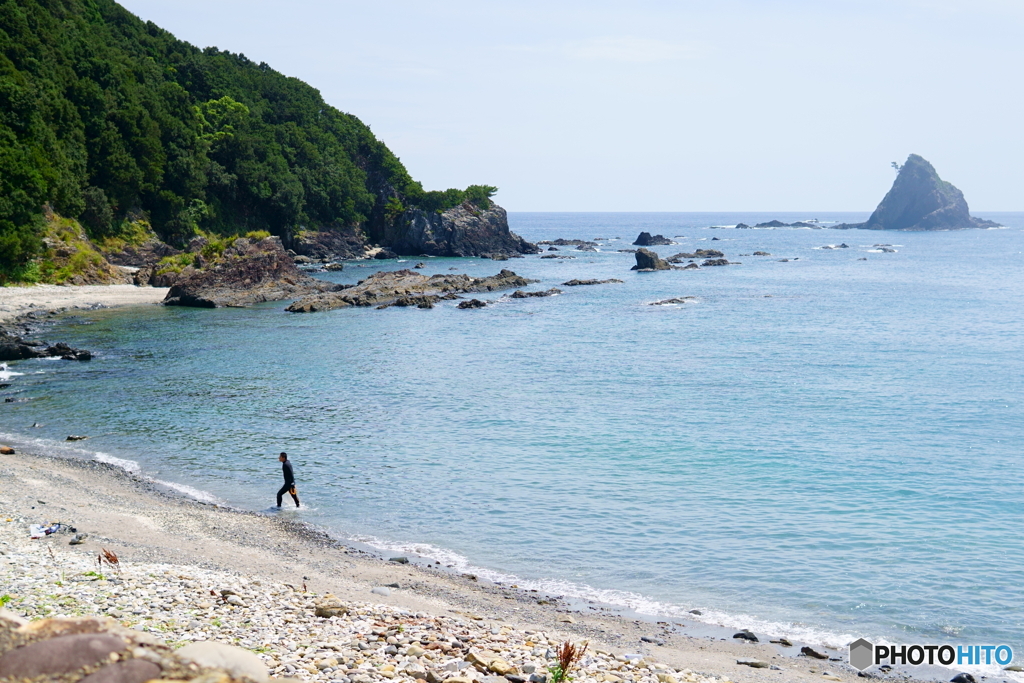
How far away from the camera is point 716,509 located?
2227cm

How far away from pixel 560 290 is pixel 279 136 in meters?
61.1

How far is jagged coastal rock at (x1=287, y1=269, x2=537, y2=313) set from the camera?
227ft

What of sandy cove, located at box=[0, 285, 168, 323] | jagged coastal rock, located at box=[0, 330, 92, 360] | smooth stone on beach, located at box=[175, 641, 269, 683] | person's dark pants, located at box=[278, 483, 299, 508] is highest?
smooth stone on beach, located at box=[175, 641, 269, 683]

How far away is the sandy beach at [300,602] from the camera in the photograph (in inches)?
455

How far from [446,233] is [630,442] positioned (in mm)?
101272

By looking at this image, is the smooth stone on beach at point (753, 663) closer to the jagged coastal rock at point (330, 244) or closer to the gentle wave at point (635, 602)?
the gentle wave at point (635, 602)

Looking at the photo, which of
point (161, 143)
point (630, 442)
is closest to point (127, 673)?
point (630, 442)

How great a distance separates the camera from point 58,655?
156 inches

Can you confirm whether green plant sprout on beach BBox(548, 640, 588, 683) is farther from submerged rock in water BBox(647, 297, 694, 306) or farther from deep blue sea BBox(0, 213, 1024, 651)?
submerged rock in water BBox(647, 297, 694, 306)

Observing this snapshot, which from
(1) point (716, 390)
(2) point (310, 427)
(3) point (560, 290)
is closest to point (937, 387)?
(1) point (716, 390)

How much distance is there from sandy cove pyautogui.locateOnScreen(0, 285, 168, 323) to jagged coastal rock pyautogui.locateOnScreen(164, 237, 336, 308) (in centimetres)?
314

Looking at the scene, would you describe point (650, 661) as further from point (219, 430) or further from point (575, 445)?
point (219, 430)

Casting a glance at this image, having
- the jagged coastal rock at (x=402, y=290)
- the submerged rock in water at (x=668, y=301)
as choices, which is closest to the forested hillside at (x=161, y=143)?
the jagged coastal rock at (x=402, y=290)

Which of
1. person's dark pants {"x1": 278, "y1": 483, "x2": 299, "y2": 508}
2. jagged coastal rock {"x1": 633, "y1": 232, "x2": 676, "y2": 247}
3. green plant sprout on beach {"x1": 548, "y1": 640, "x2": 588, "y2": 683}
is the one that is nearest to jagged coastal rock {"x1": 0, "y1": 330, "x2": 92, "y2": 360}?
person's dark pants {"x1": 278, "y1": 483, "x2": 299, "y2": 508}
